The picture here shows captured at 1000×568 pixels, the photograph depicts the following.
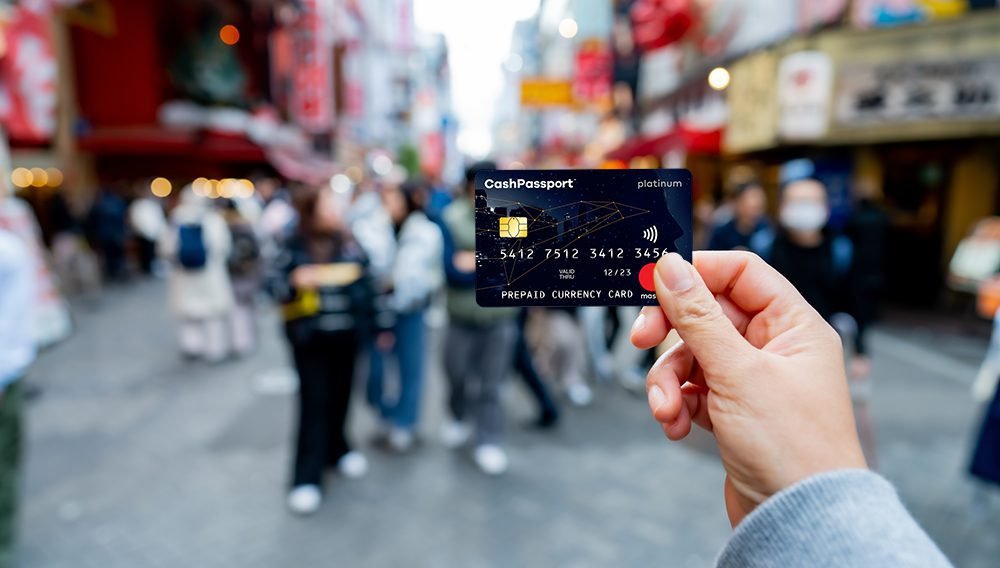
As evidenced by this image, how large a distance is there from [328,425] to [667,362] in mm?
3253

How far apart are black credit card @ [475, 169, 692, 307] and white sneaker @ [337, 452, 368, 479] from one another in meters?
3.34

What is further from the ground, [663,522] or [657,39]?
[657,39]

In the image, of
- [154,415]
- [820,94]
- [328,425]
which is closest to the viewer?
[328,425]

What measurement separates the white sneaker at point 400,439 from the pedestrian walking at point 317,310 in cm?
80

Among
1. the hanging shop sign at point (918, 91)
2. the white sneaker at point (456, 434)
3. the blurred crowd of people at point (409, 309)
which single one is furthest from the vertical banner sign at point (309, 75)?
the white sneaker at point (456, 434)

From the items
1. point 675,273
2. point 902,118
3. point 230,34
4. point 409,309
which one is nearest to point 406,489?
point 409,309

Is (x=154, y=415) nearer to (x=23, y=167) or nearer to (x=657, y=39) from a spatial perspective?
(x=23, y=167)

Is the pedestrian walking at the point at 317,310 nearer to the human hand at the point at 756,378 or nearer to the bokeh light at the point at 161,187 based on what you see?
the human hand at the point at 756,378

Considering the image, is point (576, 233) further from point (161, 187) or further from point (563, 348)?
point (161, 187)

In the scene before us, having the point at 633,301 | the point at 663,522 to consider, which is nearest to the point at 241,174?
the point at 663,522

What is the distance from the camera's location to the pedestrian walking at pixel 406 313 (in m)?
4.27

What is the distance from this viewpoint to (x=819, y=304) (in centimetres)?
318

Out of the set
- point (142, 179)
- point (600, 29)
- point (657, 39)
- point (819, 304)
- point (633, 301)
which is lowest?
point (819, 304)

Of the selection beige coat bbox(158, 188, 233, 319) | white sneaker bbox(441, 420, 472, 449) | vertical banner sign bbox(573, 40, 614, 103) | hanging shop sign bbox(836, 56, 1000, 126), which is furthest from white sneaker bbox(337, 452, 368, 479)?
vertical banner sign bbox(573, 40, 614, 103)
